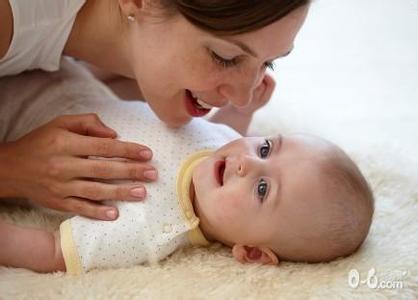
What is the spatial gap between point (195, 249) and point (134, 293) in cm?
17

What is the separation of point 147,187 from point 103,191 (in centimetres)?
7

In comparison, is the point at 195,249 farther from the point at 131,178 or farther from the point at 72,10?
the point at 72,10

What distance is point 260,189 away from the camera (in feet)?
3.52

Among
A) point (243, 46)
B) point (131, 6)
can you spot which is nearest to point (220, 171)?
point (243, 46)

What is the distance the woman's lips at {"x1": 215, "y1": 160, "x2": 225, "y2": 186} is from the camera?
43.7 inches

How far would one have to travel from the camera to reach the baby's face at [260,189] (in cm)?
104

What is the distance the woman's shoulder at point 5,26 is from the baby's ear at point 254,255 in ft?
1.74

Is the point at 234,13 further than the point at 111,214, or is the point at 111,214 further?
the point at 111,214

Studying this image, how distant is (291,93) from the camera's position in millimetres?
1648

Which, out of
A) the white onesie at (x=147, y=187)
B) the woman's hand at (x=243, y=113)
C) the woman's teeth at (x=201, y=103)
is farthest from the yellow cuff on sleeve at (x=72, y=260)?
the woman's hand at (x=243, y=113)

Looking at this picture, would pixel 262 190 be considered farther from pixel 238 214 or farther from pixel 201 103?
pixel 201 103

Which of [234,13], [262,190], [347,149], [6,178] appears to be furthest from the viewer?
[347,149]

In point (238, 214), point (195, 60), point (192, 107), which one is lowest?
point (238, 214)

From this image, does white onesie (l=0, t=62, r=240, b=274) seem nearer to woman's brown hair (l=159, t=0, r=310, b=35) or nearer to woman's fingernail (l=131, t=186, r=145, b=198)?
woman's fingernail (l=131, t=186, r=145, b=198)
